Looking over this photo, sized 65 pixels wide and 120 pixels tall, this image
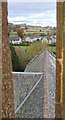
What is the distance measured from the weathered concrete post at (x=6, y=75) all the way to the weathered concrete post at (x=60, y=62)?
0.32 meters

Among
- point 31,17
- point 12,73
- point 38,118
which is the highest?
point 31,17

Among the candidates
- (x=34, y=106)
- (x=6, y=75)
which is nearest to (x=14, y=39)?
(x=6, y=75)

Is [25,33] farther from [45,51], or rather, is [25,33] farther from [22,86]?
[22,86]

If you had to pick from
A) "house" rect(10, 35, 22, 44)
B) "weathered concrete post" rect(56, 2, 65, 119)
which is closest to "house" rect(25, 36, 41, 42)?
"house" rect(10, 35, 22, 44)

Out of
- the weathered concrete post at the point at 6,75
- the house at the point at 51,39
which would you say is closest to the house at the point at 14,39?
the weathered concrete post at the point at 6,75

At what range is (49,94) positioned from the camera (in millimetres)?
1729

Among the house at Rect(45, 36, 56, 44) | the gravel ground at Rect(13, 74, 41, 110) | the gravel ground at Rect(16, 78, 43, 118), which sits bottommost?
the gravel ground at Rect(16, 78, 43, 118)

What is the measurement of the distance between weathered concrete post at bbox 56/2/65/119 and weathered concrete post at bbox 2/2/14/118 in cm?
32

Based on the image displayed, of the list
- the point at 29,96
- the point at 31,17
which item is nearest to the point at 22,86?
the point at 29,96

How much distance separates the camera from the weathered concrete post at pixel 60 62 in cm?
161

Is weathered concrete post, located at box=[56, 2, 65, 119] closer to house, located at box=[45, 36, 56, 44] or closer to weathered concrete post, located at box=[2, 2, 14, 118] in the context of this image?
house, located at box=[45, 36, 56, 44]

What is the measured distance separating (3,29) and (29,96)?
49 cm

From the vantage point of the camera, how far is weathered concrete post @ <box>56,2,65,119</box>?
1.61 metres

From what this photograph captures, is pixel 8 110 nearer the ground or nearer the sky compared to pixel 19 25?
nearer the ground
